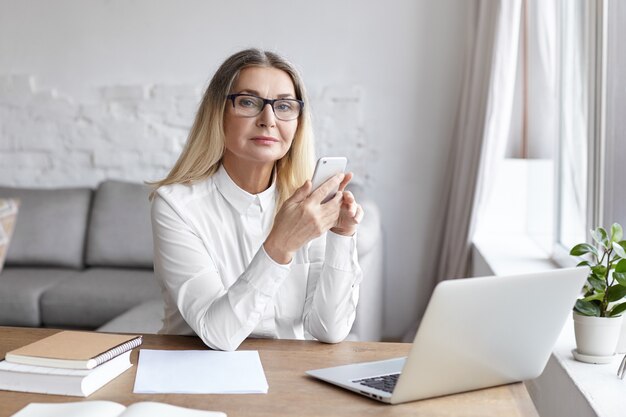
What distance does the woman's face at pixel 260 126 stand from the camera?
1854 mm

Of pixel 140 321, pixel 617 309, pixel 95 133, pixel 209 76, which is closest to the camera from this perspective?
pixel 617 309

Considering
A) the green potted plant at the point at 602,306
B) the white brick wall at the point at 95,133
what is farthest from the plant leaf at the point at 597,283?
the white brick wall at the point at 95,133

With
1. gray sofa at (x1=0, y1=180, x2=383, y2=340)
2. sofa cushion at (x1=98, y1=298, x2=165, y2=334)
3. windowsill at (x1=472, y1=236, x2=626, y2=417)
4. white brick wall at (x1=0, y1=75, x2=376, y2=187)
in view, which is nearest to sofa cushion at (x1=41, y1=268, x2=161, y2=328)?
gray sofa at (x1=0, y1=180, x2=383, y2=340)

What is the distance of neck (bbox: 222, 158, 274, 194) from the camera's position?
1.94 metres

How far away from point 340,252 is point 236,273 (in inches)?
10.8

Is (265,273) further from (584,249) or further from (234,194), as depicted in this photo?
(584,249)

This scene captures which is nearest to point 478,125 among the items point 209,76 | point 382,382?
point 209,76

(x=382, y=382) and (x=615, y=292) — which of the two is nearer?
(x=382, y=382)

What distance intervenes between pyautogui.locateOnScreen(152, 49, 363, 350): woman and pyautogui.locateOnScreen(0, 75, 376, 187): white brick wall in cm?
235

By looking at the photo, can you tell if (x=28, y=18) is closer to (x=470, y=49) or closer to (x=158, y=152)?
(x=158, y=152)

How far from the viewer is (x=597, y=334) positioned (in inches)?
69.1

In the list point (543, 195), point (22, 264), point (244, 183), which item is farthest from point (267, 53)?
point (22, 264)

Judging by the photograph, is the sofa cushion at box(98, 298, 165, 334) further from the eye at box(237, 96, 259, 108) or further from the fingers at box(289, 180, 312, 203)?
the fingers at box(289, 180, 312, 203)

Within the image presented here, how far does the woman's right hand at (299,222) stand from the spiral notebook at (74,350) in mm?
319
